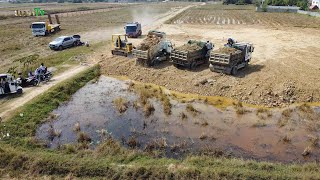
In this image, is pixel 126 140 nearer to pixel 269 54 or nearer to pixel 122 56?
pixel 122 56

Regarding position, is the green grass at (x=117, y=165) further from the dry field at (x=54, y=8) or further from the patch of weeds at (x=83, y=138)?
the dry field at (x=54, y=8)

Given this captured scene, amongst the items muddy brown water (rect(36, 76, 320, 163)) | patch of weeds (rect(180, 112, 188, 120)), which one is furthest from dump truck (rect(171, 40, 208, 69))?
patch of weeds (rect(180, 112, 188, 120))

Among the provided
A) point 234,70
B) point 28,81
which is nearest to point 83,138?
point 28,81

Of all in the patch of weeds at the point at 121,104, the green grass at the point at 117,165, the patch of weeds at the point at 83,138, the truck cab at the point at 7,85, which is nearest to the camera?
the green grass at the point at 117,165

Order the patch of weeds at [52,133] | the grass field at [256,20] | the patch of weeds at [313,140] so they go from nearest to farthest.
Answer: the patch of weeds at [313,140]
the patch of weeds at [52,133]
the grass field at [256,20]

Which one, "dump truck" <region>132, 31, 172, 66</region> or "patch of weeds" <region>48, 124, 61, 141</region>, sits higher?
"dump truck" <region>132, 31, 172, 66</region>

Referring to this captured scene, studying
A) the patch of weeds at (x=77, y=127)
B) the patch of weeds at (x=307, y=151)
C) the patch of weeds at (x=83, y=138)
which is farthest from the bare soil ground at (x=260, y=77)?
the patch of weeds at (x=83, y=138)

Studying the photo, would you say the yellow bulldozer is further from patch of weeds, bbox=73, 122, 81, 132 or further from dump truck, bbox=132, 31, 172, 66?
patch of weeds, bbox=73, 122, 81, 132

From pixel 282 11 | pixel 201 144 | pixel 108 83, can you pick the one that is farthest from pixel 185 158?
pixel 282 11
